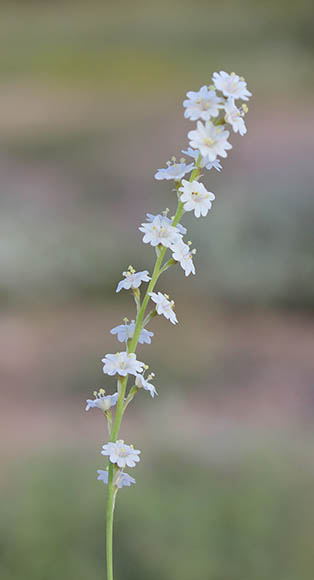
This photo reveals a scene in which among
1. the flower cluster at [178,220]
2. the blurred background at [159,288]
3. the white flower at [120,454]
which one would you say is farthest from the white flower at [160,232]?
the blurred background at [159,288]

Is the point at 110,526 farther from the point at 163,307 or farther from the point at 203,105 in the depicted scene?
the point at 203,105

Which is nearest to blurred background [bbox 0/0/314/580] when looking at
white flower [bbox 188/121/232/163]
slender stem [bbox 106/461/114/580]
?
slender stem [bbox 106/461/114/580]

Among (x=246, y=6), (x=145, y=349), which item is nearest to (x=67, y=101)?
(x=246, y=6)

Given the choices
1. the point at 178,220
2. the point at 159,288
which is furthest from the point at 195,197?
the point at 159,288

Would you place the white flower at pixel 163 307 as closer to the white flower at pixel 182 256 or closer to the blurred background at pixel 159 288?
the white flower at pixel 182 256

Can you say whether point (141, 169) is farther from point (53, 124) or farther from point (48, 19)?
point (48, 19)
